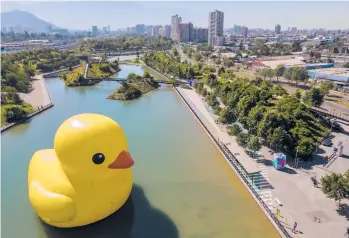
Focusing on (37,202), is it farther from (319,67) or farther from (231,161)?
(319,67)

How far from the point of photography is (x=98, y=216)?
13016 mm

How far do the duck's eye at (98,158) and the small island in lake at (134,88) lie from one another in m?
30.5

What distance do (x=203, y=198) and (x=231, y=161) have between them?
16.9 feet

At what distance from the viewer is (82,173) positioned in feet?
39.1

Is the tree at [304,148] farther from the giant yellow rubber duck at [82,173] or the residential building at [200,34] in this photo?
the residential building at [200,34]

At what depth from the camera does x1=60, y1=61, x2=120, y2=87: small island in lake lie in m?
53.0

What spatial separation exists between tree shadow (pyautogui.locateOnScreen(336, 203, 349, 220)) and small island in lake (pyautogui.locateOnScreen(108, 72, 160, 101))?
32138 millimetres

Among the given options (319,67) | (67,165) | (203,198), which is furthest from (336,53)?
(67,165)

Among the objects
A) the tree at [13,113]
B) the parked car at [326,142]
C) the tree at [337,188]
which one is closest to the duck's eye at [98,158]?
the tree at [337,188]

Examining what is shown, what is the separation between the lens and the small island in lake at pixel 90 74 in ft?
174

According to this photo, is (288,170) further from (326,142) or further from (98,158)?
(98,158)

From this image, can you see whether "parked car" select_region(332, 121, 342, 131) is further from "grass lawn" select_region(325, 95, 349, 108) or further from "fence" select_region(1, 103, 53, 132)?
"fence" select_region(1, 103, 53, 132)

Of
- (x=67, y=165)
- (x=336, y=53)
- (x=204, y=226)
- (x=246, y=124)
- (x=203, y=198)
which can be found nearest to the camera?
(x=67, y=165)

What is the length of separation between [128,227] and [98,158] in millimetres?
4402
